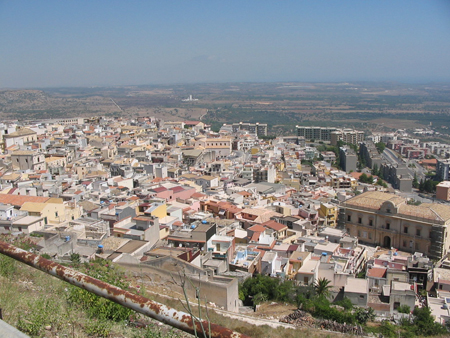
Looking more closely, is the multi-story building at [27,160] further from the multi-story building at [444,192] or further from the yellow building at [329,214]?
the multi-story building at [444,192]

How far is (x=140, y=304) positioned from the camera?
1.47 metres

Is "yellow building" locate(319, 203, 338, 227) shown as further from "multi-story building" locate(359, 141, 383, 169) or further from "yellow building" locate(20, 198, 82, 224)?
"multi-story building" locate(359, 141, 383, 169)

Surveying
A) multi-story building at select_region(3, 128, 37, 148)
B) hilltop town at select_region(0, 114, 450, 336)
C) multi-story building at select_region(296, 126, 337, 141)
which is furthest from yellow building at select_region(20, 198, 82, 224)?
multi-story building at select_region(296, 126, 337, 141)

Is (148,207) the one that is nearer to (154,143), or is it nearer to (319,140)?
(154,143)

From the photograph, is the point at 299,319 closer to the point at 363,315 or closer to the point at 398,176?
the point at 363,315

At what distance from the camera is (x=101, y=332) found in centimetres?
262

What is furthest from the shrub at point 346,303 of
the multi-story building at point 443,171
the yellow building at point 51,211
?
the multi-story building at point 443,171

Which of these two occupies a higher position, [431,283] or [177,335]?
[177,335]

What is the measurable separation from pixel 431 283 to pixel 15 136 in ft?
92.6

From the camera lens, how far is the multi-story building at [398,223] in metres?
15.3

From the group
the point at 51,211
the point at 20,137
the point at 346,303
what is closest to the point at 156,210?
the point at 51,211

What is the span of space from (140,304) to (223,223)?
1325cm

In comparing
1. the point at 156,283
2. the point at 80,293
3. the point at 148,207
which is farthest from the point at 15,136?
the point at 80,293

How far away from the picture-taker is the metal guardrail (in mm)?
1371
